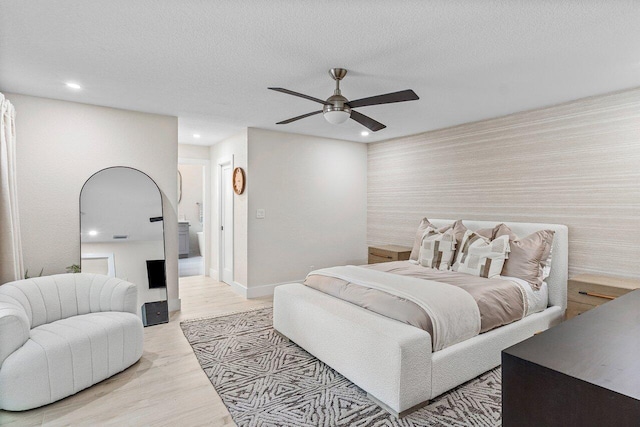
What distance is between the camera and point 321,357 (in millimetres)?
2771

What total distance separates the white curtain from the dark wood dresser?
3.64 meters

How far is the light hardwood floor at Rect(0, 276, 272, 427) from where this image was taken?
6.91 ft

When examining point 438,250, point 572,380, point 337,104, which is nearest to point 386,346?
point 572,380

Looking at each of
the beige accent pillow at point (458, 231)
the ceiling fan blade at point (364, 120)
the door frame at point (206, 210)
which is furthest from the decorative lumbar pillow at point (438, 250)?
the door frame at point (206, 210)

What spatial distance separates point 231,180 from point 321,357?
329 cm

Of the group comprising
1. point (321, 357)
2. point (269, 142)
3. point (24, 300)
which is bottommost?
point (321, 357)

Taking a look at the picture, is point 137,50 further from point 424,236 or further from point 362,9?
point 424,236

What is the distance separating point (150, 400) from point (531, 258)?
141 inches

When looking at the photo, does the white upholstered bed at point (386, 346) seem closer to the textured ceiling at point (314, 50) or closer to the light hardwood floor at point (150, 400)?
the light hardwood floor at point (150, 400)

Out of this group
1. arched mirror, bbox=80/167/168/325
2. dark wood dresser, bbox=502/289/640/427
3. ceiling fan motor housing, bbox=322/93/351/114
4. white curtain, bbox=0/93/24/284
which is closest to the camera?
dark wood dresser, bbox=502/289/640/427

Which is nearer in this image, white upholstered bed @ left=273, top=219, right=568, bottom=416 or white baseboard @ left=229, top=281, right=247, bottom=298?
white upholstered bed @ left=273, top=219, right=568, bottom=416

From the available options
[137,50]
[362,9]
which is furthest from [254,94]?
[362,9]

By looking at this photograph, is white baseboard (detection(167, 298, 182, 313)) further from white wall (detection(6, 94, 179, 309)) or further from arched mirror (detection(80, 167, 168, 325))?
white wall (detection(6, 94, 179, 309))

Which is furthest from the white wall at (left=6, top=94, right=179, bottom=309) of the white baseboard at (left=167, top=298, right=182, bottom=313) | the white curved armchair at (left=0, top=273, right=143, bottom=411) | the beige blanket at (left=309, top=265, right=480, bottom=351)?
the beige blanket at (left=309, top=265, right=480, bottom=351)
